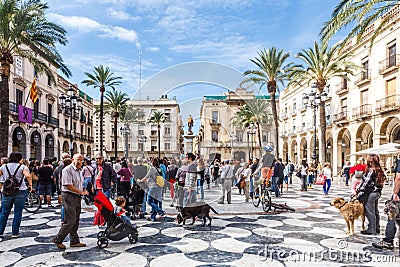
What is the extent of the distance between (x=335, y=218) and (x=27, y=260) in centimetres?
678

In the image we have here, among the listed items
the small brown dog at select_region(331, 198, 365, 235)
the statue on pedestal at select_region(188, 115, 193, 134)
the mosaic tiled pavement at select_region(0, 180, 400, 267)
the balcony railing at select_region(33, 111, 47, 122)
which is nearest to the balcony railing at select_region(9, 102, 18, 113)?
the balcony railing at select_region(33, 111, 47, 122)

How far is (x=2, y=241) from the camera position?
5582 mm

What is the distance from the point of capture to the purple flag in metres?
24.3

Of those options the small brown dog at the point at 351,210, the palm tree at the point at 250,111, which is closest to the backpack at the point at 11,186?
the palm tree at the point at 250,111

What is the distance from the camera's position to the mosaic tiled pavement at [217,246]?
4516 mm

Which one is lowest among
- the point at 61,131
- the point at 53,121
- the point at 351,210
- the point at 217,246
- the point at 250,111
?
the point at 217,246

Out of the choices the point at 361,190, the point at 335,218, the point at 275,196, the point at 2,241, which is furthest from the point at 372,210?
the point at 2,241

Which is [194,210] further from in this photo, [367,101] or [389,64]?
[367,101]

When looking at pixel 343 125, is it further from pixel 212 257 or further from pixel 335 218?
pixel 212 257

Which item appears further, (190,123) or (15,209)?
(190,123)

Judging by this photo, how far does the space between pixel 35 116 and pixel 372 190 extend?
2850cm

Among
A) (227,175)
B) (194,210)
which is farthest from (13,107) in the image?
(194,210)

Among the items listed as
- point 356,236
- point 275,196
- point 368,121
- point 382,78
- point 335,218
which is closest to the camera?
Result: point 356,236

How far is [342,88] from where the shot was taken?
94.8 ft
